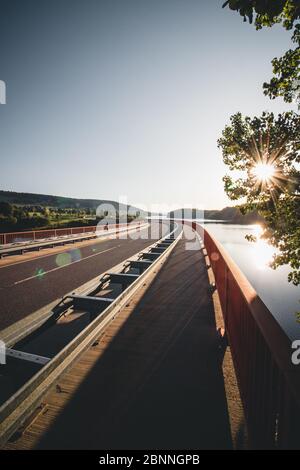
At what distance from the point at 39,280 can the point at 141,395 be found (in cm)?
847

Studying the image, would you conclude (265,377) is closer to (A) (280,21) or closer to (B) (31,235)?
(A) (280,21)

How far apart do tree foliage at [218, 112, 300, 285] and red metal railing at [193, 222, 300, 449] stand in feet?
11.6

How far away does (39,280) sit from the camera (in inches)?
414

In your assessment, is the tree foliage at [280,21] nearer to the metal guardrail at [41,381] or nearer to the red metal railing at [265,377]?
the red metal railing at [265,377]

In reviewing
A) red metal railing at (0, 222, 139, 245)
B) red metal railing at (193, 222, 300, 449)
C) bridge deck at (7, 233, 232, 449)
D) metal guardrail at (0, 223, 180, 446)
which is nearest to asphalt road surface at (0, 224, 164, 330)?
metal guardrail at (0, 223, 180, 446)

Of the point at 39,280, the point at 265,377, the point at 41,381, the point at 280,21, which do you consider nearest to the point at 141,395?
the point at 41,381

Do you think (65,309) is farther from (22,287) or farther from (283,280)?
(283,280)


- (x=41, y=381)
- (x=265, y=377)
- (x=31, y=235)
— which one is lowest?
(x=41, y=381)

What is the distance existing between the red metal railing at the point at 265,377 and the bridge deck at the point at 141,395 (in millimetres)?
444

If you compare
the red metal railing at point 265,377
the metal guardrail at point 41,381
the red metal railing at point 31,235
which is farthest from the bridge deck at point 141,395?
the red metal railing at point 31,235

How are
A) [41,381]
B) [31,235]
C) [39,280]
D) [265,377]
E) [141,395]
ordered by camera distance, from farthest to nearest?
[31,235] → [39,280] → [141,395] → [41,381] → [265,377]

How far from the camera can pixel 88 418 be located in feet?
9.73

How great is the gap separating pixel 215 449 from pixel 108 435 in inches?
45.5

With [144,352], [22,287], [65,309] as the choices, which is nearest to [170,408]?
[144,352]
